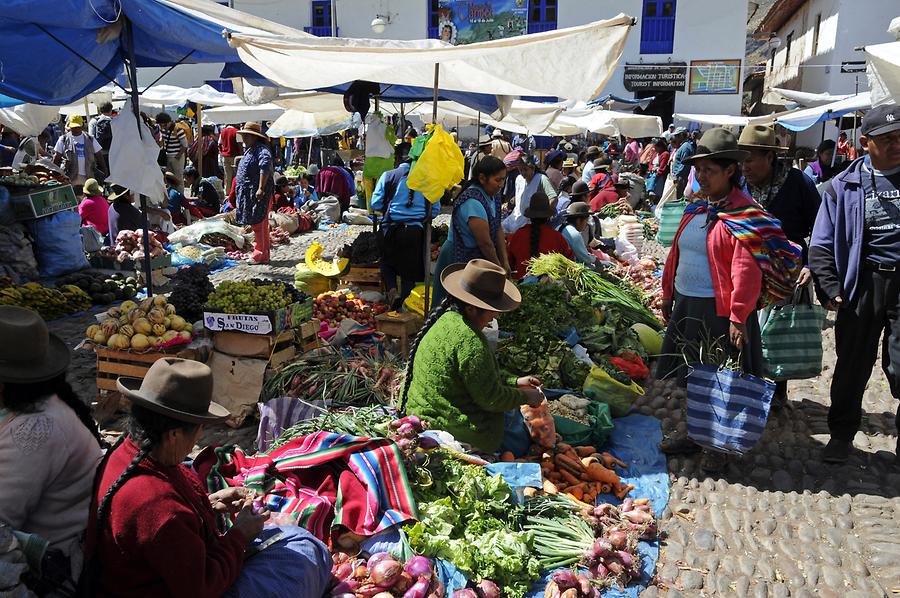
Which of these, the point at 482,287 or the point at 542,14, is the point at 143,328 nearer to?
the point at 482,287

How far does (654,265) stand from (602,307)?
412cm

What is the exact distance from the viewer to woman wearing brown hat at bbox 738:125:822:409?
16.2ft

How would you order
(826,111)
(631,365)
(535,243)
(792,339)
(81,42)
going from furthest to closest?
(826,111)
(535,243)
(81,42)
(631,365)
(792,339)

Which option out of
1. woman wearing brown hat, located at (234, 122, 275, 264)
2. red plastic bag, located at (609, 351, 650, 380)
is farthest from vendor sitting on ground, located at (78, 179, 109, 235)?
red plastic bag, located at (609, 351, 650, 380)

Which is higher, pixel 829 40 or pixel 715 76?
pixel 829 40

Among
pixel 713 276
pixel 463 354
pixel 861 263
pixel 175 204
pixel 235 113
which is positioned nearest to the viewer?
pixel 463 354

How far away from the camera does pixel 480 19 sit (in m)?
31.5

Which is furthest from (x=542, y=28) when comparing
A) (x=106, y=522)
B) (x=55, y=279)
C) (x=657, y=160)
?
(x=106, y=522)

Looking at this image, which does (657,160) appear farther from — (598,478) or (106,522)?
(106,522)

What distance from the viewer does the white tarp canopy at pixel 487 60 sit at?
4945 mm

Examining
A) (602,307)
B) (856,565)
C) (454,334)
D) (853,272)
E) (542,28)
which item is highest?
(542,28)

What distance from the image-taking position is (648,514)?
155 inches

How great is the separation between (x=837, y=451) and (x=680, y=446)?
0.97 m

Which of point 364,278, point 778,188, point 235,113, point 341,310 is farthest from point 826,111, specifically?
point 235,113
